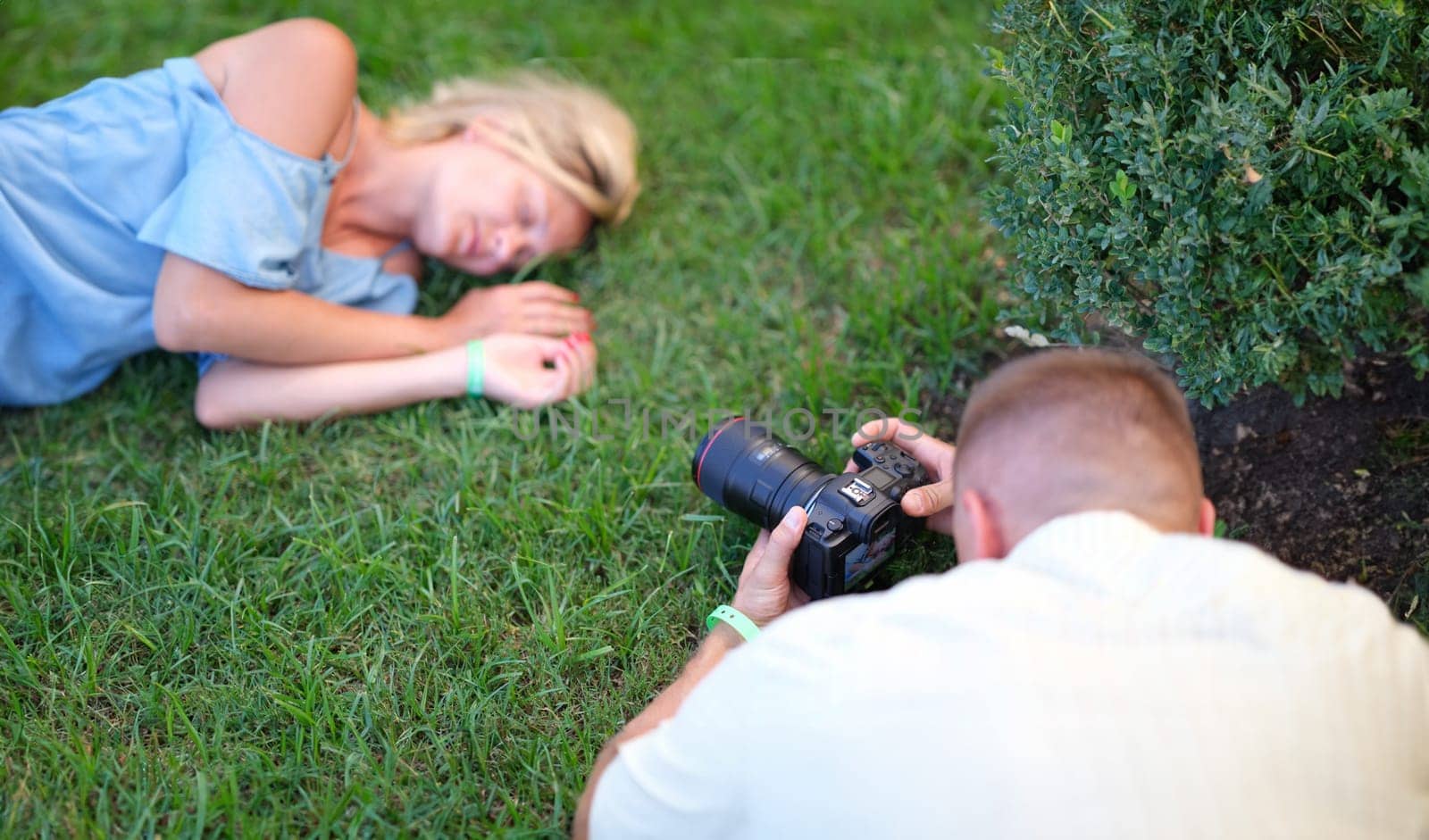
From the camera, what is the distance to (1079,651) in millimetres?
1377

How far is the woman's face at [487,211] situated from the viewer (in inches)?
129

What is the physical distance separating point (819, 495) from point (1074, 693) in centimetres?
93

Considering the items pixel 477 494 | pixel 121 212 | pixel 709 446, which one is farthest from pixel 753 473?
pixel 121 212

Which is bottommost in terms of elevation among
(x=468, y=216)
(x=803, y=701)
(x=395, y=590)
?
(x=395, y=590)

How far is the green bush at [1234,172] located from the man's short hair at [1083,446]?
0.48 metres

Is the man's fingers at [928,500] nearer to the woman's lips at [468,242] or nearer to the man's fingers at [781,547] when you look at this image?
the man's fingers at [781,547]

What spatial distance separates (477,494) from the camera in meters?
2.73

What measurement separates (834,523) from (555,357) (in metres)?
1.18

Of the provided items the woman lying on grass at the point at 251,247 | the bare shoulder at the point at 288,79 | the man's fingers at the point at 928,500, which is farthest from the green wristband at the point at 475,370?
the man's fingers at the point at 928,500

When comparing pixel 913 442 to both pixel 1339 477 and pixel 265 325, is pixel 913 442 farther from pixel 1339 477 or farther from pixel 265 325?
pixel 265 325

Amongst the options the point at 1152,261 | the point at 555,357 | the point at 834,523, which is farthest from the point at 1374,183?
the point at 555,357

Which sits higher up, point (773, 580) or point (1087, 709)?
point (1087, 709)

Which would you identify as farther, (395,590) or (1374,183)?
(395,590)

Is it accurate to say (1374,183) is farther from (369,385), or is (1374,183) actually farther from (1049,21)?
(369,385)
